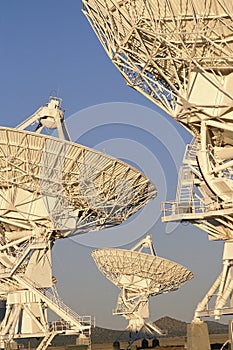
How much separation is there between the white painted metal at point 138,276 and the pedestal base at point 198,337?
792 inches

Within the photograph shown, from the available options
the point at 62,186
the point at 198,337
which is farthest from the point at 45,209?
the point at 198,337

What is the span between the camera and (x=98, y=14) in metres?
31.3

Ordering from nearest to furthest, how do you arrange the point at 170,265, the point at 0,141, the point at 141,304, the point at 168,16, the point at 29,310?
the point at 168,16 < the point at 0,141 < the point at 29,310 < the point at 170,265 < the point at 141,304

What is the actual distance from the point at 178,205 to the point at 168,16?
748cm

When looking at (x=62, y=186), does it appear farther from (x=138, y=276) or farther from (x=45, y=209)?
(x=138, y=276)

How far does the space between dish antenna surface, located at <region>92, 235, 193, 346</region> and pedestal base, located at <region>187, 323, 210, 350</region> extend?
65.9 feet

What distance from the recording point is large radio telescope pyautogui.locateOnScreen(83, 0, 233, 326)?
1115 inches

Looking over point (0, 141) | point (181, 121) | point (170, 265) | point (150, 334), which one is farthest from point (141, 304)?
point (181, 121)

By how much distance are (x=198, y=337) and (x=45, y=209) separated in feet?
41.1

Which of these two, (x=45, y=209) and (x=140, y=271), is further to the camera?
(x=140, y=271)

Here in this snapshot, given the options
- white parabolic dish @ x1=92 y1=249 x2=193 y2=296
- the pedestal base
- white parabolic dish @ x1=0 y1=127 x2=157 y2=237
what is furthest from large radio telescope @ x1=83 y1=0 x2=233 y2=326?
white parabolic dish @ x1=92 y1=249 x2=193 y2=296

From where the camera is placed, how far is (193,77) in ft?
99.1

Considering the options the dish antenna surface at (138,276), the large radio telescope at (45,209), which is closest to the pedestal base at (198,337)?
the large radio telescope at (45,209)

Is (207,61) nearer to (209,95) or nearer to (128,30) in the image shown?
(209,95)
